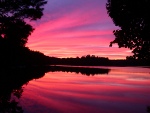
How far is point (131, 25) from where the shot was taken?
19281 mm

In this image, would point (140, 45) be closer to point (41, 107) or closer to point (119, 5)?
point (119, 5)

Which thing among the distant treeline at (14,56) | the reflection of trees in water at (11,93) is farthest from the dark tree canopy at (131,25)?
the distant treeline at (14,56)

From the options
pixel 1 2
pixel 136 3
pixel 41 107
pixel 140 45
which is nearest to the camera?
pixel 136 3

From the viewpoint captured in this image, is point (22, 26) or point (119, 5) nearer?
point (119, 5)

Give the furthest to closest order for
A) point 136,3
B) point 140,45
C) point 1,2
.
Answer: point 1,2, point 140,45, point 136,3

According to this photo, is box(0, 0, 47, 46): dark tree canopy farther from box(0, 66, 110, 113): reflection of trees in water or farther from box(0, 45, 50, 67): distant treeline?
box(0, 45, 50, 67): distant treeline

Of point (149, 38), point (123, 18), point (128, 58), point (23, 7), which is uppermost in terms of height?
point (23, 7)

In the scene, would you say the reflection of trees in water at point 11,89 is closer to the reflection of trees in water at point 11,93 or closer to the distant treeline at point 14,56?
the reflection of trees in water at point 11,93

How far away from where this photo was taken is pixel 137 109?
2133 cm

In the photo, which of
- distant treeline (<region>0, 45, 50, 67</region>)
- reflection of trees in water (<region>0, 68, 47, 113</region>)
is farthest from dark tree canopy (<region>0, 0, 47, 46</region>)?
distant treeline (<region>0, 45, 50, 67</region>)

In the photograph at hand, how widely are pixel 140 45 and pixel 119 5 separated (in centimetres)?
306

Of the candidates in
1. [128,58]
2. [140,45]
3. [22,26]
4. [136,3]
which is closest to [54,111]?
[128,58]

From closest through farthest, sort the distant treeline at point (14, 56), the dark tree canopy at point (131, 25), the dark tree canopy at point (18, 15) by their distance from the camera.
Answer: the dark tree canopy at point (131, 25) → the dark tree canopy at point (18, 15) → the distant treeline at point (14, 56)

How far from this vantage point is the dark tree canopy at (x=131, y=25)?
59.5 ft
